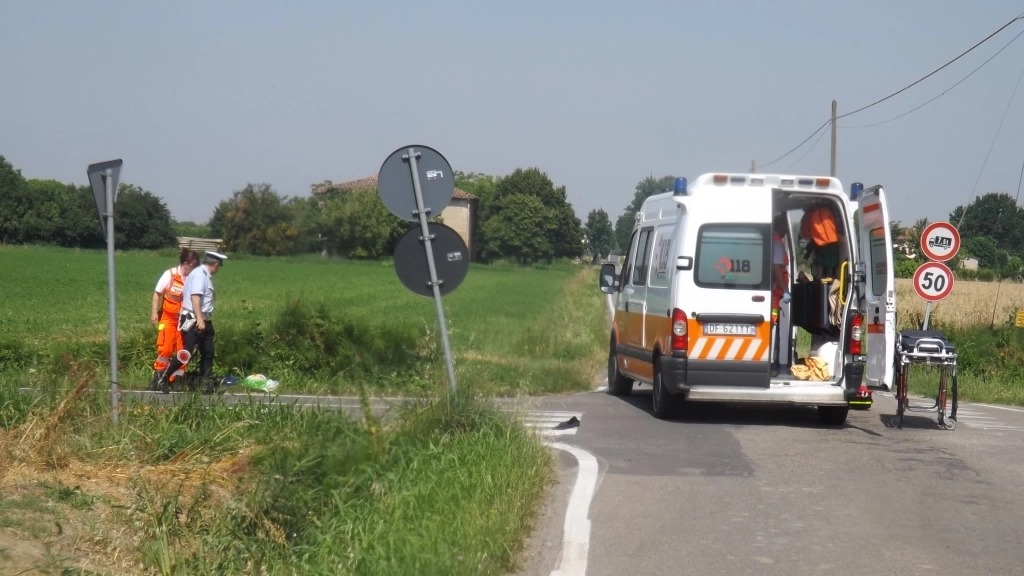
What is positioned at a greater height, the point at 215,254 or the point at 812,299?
the point at 215,254

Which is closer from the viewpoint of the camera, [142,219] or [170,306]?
[170,306]

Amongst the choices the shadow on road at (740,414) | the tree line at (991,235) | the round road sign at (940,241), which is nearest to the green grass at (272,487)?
the shadow on road at (740,414)

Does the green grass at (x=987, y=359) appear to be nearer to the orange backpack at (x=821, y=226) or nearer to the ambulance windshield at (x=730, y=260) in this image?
the orange backpack at (x=821, y=226)

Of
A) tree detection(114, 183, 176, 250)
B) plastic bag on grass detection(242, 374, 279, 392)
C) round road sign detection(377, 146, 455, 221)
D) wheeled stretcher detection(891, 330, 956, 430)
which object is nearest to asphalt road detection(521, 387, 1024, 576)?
wheeled stretcher detection(891, 330, 956, 430)

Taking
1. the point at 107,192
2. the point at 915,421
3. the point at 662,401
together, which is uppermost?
the point at 107,192

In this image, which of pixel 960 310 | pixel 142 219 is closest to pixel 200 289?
pixel 142 219

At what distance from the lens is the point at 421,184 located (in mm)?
9156

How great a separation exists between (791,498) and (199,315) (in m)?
7.64

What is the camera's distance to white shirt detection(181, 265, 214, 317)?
506 inches

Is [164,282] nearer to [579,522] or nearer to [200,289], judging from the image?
[200,289]

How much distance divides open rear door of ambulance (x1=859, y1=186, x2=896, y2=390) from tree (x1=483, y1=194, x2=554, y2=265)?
98.2 feet

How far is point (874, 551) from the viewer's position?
633 cm

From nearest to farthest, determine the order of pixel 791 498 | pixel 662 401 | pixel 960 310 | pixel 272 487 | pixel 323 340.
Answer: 1. pixel 272 487
2. pixel 791 498
3. pixel 662 401
4. pixel 323 340
5. pixel 960 310

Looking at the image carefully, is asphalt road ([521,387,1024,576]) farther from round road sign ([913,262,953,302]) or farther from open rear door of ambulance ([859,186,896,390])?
round road sign ([913,262,953,302])
